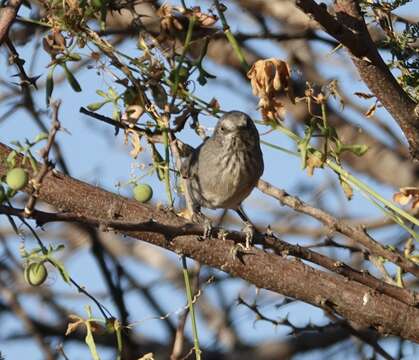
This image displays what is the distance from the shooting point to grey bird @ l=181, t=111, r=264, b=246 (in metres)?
4.06

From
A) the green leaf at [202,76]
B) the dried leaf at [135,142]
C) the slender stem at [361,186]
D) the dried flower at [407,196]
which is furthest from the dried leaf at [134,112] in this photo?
the dried flower at [407,196]

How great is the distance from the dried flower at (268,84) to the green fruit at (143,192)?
0.40m

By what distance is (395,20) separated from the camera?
2.97 m

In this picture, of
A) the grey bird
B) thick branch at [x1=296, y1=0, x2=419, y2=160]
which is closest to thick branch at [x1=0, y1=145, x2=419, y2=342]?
thick branch at [x1=296, y1=0, x2=419, y2=160]

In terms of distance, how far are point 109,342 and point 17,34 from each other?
1603 millimetres

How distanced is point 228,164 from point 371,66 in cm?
157

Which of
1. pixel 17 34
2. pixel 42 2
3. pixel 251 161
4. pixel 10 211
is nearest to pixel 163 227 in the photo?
pixel 10 211

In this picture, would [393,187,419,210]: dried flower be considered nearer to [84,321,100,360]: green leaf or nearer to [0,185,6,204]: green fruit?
[84,321,100,360]: green leaf

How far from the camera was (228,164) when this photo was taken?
4.16 metres

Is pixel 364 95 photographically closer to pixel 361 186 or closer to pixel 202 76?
pixel 361 186

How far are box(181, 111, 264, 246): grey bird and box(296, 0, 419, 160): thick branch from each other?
132cm

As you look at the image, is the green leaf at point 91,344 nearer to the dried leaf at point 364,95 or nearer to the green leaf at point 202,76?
the green leaf at point 202,76

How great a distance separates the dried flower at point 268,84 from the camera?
2766 millimetres

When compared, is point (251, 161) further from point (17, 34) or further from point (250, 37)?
point (17, 34)
